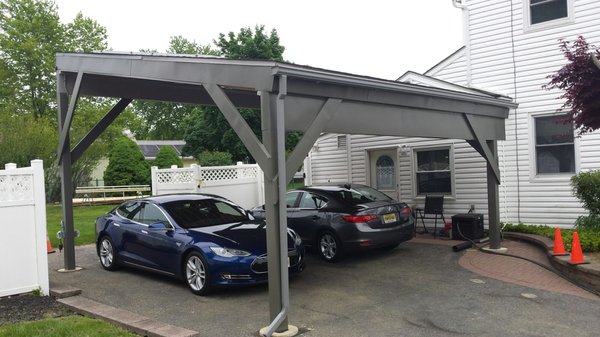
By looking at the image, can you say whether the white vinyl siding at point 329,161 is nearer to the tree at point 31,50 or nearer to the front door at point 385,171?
the front door at point 385,171

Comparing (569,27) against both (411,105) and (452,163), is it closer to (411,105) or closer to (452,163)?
(452,163)

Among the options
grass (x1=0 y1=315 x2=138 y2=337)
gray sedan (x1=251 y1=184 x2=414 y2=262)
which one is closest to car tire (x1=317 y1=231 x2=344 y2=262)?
gray sedan (x1=251 y1=184 x2=414 y2=262)

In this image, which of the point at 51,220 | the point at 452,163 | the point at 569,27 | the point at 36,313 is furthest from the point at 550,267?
the point at 51,220

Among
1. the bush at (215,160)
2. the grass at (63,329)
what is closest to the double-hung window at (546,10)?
the grass at (63,329)

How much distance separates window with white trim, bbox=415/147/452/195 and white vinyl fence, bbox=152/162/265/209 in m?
4.82

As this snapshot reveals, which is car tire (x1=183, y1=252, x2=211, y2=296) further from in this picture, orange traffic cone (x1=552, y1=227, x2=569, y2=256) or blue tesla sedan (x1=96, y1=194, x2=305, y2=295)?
orange traffic cone (x1=552, y1=227, x2=569, y2=256)

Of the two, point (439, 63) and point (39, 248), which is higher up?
point (439, 63)

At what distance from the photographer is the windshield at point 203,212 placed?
7.90m

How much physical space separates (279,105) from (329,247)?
443 centimetres

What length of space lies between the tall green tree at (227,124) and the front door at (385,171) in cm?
1526

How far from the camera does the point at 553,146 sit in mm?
11227

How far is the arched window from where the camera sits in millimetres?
13688

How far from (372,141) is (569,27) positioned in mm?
5347

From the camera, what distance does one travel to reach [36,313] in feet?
21.2
